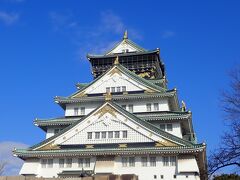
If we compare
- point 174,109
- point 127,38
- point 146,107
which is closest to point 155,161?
point 146,107

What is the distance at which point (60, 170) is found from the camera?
3600 cm

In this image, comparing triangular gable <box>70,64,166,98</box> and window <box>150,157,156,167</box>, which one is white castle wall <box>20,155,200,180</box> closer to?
window <box>150,157,156,167</box>

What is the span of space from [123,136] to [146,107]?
637cm

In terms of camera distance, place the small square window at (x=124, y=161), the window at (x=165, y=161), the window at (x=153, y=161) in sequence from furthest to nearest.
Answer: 1. the small square window at (x=124, y=161)
2. the window at (x=153, y=161)
3. the window at (x=165, y=161)

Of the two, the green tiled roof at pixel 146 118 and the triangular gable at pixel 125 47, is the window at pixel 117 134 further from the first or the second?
the triangular gable at pixel 125 47

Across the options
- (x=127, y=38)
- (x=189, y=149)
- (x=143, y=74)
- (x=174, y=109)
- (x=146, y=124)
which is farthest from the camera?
(x=127, y=38)

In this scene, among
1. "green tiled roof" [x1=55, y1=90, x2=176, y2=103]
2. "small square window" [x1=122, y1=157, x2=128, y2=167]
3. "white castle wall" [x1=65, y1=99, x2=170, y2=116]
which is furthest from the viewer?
"white castle wall" [x1=65, y1=99, x2=170, y2=116]

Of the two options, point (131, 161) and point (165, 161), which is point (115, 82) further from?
point (165, 161)

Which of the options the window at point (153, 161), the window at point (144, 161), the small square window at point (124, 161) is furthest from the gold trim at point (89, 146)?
the window at point (153, 161)

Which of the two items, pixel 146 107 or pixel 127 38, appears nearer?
pixel 146 107

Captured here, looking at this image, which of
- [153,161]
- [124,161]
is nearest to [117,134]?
[124,161]

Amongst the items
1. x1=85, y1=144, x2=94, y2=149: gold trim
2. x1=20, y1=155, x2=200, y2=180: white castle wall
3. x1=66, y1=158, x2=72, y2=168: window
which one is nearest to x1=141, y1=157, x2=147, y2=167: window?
x1=20, y1=155, x2=200, y2=180: white castle wall

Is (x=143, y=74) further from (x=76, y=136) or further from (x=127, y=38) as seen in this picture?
(x=76, y=136)

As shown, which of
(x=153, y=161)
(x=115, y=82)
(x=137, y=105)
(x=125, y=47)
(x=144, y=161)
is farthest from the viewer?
(x=125, y=47)
